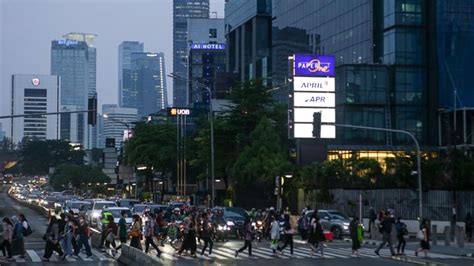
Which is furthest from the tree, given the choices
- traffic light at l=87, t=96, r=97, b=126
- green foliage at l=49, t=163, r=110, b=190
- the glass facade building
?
traffic light at l=87, t=96, r=97, b=126

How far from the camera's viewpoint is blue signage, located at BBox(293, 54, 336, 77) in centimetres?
6228

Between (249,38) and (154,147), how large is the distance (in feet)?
113

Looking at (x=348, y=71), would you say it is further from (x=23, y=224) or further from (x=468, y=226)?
(x=23, y=224)

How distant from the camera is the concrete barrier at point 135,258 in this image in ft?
68.9

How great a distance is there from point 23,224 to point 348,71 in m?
58.4

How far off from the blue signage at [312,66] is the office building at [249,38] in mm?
46781

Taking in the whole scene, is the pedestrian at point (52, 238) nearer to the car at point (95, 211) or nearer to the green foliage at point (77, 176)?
the car at point (95, 211)

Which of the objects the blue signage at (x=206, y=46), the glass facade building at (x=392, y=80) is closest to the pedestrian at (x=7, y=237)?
the glass facade building at (x=392, y=80)

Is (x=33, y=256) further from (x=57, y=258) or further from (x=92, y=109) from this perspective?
(x=92, y=109)

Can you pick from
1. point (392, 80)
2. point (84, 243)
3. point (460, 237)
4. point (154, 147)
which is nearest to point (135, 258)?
point (84, 243)

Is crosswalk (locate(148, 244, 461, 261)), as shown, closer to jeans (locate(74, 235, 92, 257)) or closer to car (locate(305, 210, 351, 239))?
jeans (locate(74, 235, 92, 257))

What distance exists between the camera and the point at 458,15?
270ft

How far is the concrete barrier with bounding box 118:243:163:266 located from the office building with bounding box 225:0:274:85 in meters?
83.8

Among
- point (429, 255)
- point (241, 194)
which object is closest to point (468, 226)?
point (429, 255)
